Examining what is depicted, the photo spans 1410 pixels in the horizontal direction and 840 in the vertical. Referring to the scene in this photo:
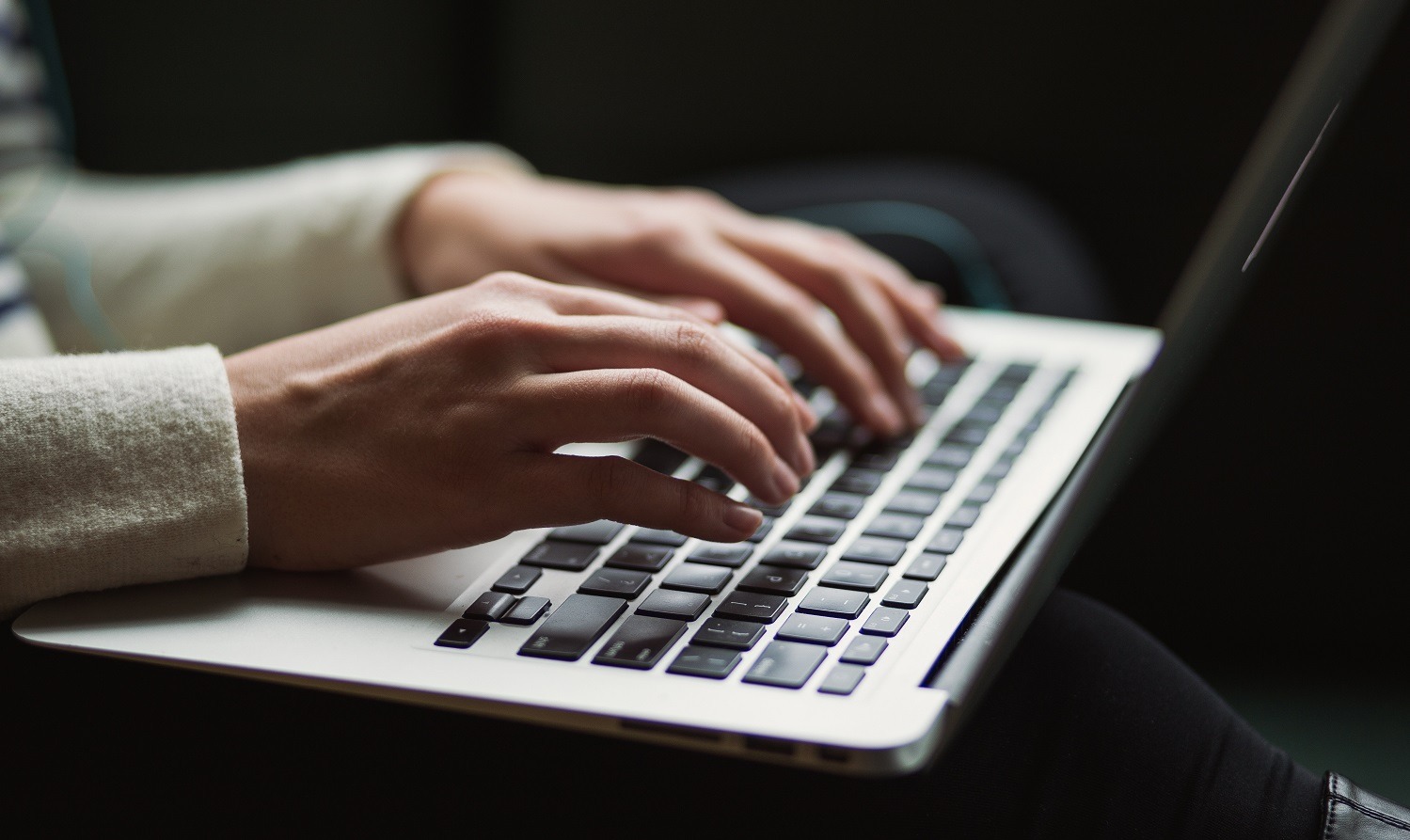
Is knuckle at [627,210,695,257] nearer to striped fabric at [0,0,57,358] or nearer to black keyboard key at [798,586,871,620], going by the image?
black keyboard key at [798,586,871,620]

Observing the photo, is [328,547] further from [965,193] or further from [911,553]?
[965,193]

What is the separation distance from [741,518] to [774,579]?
0.09 feet

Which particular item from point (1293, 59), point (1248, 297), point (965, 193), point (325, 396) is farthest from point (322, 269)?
point (1293, 59)

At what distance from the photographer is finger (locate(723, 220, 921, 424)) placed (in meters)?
0.66

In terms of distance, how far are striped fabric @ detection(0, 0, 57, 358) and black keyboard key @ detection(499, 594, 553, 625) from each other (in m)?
0.50

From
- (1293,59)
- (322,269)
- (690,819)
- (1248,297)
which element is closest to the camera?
(690,819)

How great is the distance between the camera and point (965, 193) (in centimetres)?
90

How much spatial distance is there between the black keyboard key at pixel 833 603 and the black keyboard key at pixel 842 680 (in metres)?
0.04

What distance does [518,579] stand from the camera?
0.45 metres

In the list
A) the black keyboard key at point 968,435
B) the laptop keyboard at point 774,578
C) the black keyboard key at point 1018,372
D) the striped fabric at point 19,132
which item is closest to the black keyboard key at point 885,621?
the laptop keyboard at point 774,578

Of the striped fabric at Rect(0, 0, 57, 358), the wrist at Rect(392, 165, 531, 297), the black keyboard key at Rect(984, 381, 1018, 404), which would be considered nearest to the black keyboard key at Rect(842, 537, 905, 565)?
the black keyboard key at Rect(984, 381, 1018, 404)

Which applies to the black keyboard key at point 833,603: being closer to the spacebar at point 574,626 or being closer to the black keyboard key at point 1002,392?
the spacebar at point 574,626

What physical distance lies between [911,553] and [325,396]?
0.85 ft

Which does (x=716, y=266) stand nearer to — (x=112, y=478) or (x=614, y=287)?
(x=614, y=287)
